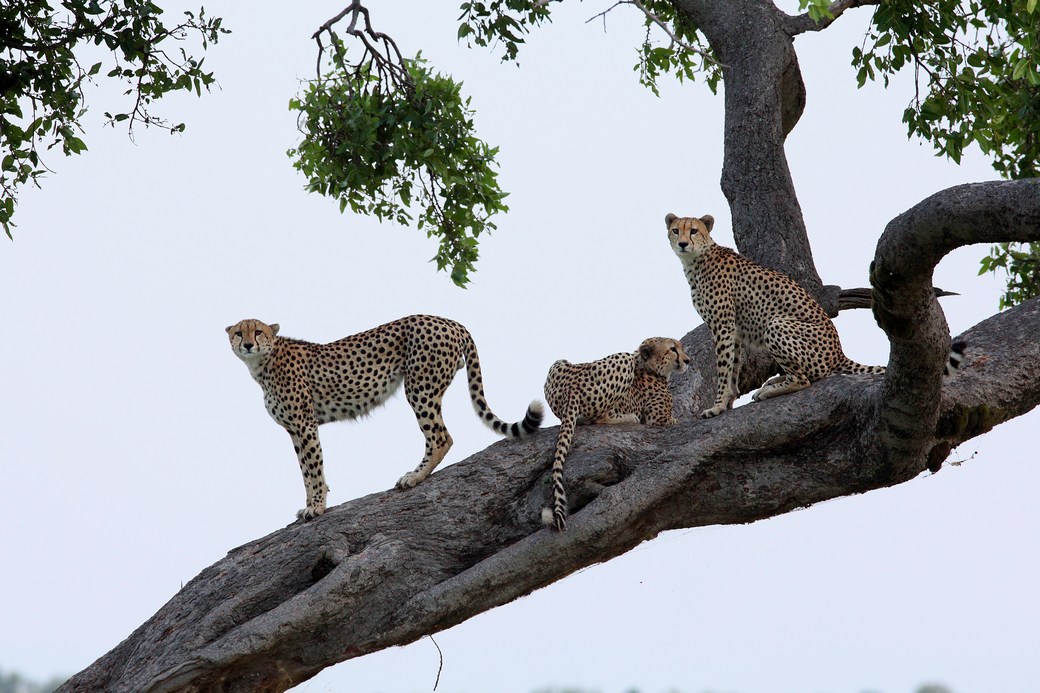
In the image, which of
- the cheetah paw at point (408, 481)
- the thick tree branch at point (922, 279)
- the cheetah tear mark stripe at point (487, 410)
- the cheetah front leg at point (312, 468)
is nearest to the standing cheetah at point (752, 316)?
the thick tree branch at point (922, 279)

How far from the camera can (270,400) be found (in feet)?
24.0

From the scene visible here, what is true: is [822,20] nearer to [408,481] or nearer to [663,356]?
[663,356]

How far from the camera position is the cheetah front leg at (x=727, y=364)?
23.3 feet

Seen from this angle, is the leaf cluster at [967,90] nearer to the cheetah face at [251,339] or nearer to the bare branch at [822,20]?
the bare branch at [822,20]

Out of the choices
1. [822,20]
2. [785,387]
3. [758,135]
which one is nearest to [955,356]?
Result: [785,387]

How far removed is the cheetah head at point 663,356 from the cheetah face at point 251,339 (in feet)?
7.31

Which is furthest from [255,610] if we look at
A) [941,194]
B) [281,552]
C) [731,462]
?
[941,194]

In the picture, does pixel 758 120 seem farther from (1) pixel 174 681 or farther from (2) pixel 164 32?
(1) pixel 174 681

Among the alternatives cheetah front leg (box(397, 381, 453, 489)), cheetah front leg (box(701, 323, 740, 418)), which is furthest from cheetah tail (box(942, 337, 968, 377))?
cheetah front leg (box(397, 381, 453, 489))

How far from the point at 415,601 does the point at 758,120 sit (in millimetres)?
4308

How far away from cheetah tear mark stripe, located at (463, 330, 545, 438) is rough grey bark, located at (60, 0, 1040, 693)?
0.09 metres

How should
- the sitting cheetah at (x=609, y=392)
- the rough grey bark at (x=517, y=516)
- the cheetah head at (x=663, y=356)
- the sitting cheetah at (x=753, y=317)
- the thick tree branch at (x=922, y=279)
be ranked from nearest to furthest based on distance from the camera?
the thick tree branch at (x=922, y=279), the rough grey bark at (x=517, y=516), the sitting cheetah at (x=609, y=392), the sitting cheetah at (x=753, y=317), the cheetah head at (x=663, y=356)

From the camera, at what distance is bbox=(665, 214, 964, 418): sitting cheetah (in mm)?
6742

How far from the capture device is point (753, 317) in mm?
7145
